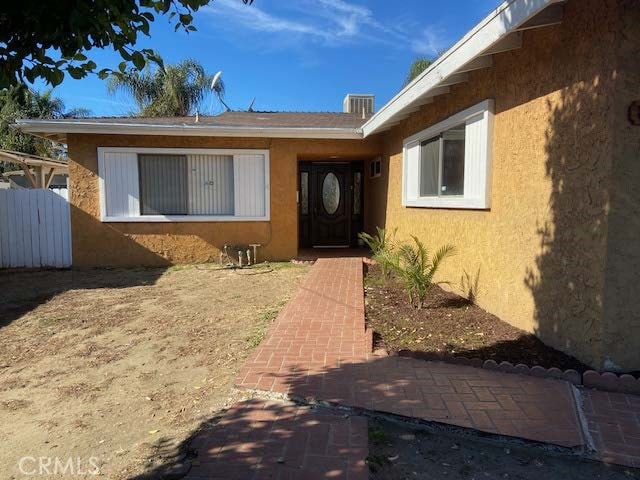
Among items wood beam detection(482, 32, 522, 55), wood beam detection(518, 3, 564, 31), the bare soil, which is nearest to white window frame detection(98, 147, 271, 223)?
wood beam detection(482, 32, 522, 55)

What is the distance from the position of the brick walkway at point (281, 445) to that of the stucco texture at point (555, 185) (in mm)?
2139

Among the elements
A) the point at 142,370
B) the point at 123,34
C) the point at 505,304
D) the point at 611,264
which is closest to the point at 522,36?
the point at 611,264

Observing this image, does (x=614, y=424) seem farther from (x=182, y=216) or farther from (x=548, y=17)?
(x=182, y=216)

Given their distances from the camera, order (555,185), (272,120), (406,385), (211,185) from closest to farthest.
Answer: (406,385) → (555,185) → (211,185) → (272,120)

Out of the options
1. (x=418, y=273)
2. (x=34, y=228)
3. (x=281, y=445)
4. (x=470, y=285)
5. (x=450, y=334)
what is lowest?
(x=281, y=445)

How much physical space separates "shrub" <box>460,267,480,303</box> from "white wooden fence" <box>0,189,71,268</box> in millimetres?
8561

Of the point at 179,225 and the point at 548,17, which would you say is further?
the point at 179,225

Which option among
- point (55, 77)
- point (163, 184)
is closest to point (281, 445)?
point (55, 77)

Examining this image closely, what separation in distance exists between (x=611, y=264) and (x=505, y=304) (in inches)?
61.0

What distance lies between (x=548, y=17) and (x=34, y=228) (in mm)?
10446

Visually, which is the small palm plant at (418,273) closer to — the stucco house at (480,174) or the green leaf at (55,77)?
the stucco house at (480,174)

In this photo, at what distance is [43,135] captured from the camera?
30.7ft

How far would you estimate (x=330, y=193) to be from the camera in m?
11.8

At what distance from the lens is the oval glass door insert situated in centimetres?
1173
